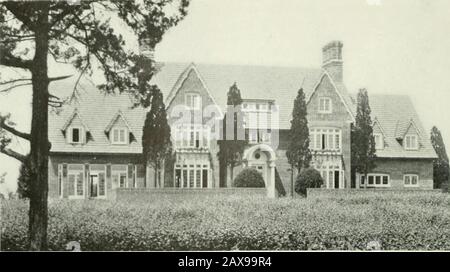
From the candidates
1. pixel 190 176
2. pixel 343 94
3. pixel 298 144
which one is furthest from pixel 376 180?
pixel 190 176

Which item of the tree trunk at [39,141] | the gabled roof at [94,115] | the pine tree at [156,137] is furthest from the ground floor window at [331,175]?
the tree trunk at [39,141]

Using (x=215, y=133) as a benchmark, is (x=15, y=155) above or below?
below

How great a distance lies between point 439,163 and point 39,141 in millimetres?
9163

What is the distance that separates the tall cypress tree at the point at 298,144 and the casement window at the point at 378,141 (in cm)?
185

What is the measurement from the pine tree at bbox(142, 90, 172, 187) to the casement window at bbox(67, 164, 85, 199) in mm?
1606

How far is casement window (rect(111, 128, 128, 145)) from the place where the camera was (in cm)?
1347

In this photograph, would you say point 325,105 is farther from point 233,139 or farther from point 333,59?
point 233,139

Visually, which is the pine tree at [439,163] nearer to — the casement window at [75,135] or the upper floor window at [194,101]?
the upper floor window at [194,101]

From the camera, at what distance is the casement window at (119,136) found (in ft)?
44.2

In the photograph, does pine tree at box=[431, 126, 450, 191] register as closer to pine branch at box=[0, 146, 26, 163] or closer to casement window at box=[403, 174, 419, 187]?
casement window at box=[403, 174, 419, 187]

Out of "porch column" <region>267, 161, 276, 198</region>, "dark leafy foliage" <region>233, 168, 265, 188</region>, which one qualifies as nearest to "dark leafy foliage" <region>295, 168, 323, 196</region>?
"porch column" <region>267, 161, 276, 198</region>

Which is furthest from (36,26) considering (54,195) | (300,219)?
(300,219)

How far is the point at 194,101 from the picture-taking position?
→ 14141mm
